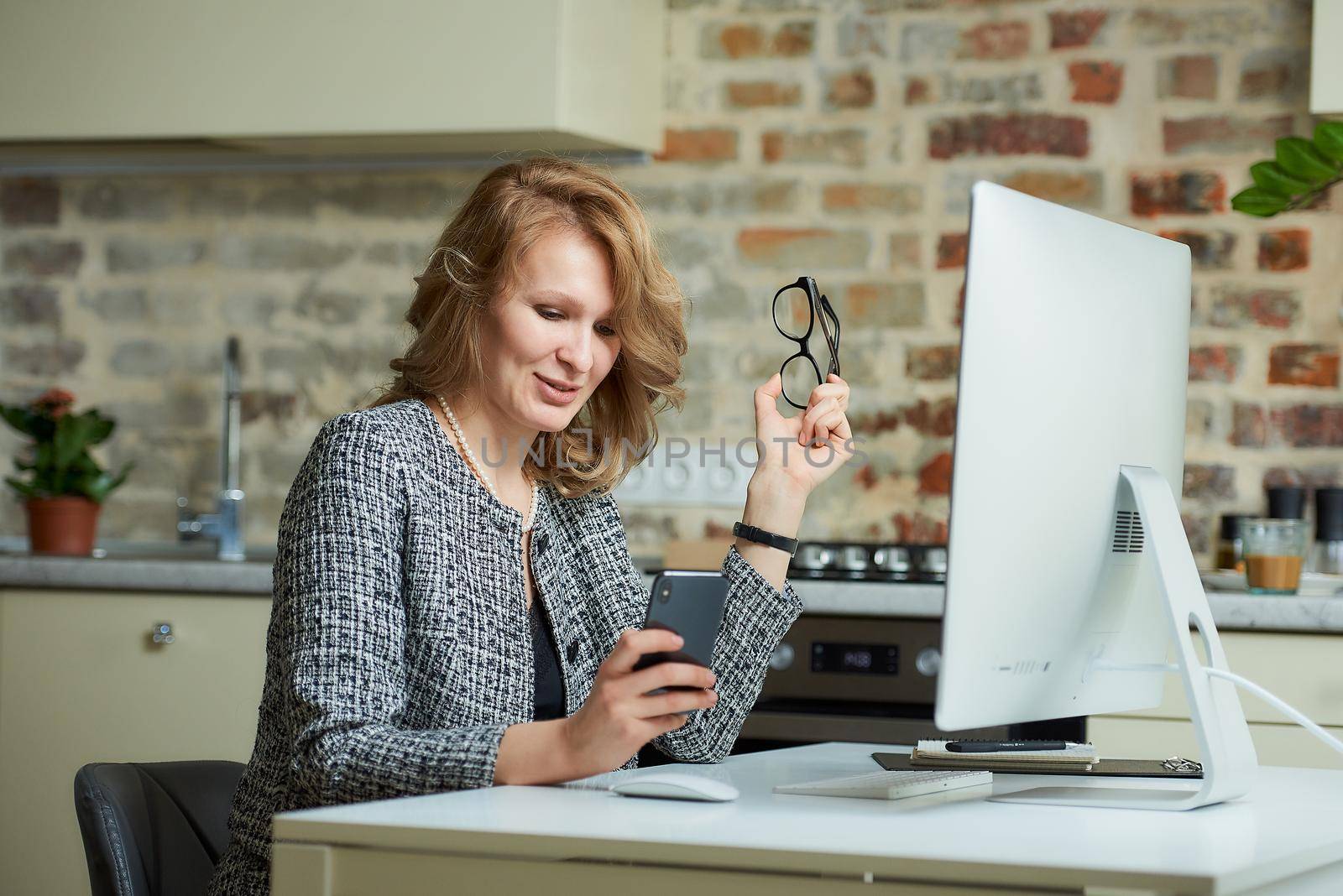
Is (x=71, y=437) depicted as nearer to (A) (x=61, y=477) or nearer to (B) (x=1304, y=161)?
(A) (x=61, y=477)

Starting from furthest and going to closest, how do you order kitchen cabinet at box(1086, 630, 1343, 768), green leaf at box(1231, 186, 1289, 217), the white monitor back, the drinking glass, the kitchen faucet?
the kitchen faucet → green leaf at box(1231, 186, 1289, 217) → the drinking glass → kitchen cabinet at box(1086, 630, 1343, 768) → the white monitor back

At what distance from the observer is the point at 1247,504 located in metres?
2.93

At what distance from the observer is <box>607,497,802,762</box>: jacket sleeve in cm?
164

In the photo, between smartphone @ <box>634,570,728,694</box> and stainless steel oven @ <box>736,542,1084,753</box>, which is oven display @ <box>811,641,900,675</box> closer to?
stainless steel oven @ <box>736,542,1084,753</box>

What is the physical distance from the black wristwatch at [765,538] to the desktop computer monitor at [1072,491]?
0.43 metres

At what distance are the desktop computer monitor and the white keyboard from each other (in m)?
0.07

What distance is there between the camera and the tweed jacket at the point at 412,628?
4.32 feet

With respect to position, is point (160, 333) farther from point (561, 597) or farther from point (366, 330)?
point (561, 597)

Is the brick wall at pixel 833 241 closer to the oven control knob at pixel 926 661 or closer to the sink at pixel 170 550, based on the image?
the sink at pixel 170 550

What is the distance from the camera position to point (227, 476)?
327 cm

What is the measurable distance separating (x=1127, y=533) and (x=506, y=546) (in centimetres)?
65

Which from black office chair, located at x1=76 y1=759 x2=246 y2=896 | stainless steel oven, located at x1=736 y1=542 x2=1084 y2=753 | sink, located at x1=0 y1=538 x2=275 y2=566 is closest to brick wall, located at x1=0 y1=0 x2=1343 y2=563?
sink, located at x1=0 y1=538 x2=275 y2=566

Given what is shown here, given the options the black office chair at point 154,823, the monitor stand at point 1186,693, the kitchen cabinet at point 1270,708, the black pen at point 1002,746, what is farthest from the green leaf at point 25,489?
the monitor stand at point 1186,693

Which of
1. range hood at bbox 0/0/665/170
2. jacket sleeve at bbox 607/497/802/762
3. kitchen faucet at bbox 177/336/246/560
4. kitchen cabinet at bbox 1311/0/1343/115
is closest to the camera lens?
jacket sleeve at bbox 607/497/802/762
